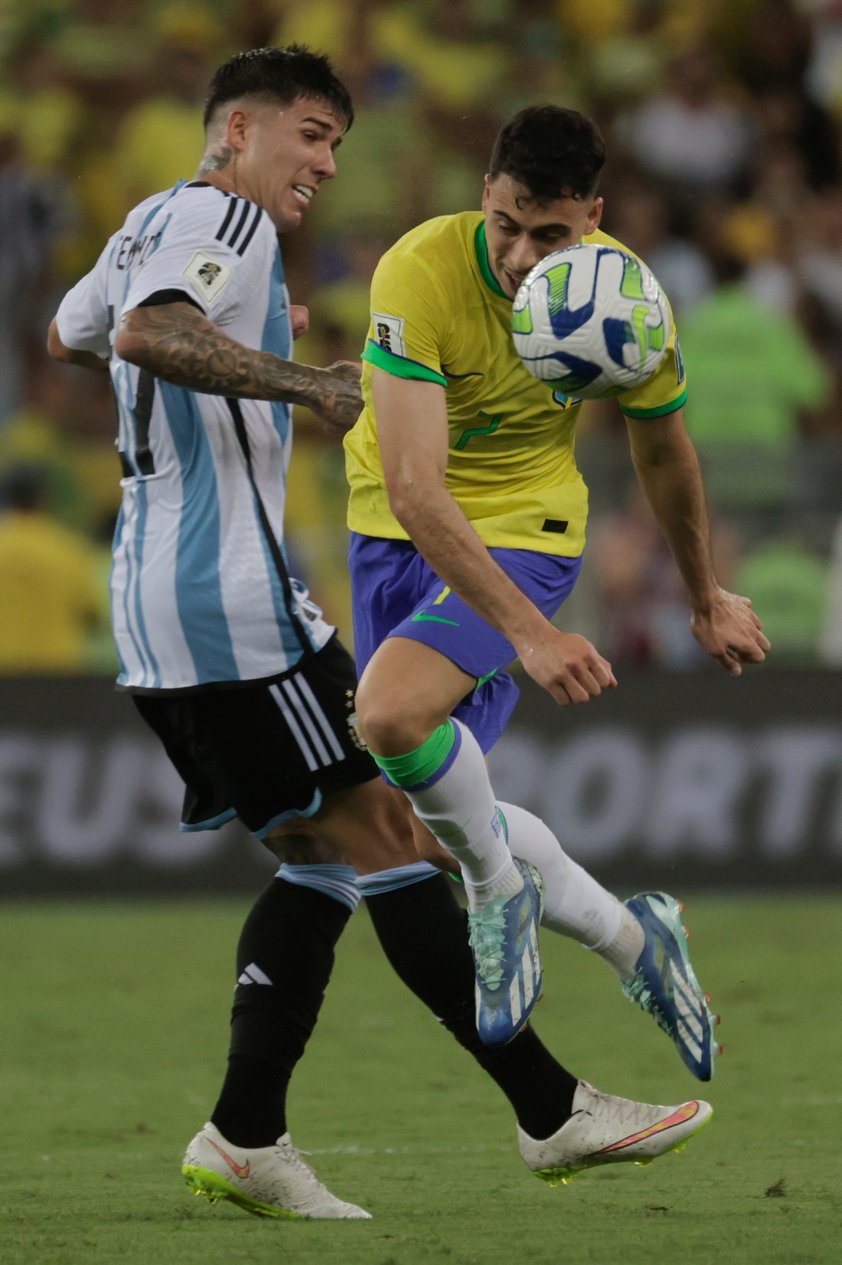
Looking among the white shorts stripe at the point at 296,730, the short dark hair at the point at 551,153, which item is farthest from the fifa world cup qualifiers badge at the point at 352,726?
the short dark hair at the point at 551,153

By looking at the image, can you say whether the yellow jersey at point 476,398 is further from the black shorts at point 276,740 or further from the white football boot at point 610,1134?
the white football boot at point 610,1134

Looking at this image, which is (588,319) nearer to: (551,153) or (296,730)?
(551,153)

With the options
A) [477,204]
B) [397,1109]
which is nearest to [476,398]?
[397,1109]

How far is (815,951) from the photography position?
837cm

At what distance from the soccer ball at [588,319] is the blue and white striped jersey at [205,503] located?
0.70m

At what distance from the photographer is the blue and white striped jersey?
4.39 metres

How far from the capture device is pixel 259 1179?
4301 mm

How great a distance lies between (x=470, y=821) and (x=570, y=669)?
0.54 m

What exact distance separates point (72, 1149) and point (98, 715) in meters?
4.60

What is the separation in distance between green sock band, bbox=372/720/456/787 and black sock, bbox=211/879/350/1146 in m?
0.52

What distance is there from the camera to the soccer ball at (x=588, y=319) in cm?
396

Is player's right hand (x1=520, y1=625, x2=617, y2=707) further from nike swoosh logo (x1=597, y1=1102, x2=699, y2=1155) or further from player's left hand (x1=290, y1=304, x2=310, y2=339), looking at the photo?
player's left hand (x1=290, y1=304, x2=310, y2=339)

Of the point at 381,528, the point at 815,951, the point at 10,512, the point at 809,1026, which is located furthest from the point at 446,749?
the point at 10,512

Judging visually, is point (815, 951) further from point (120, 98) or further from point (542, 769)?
point (120, 98)
